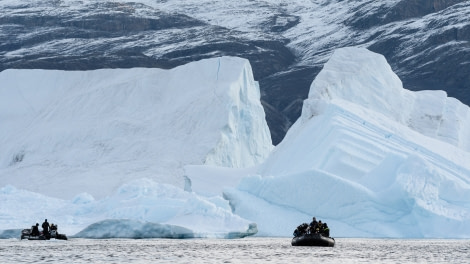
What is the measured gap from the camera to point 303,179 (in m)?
42.6

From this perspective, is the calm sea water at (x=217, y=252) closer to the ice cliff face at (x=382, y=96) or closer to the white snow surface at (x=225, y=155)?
the white snow surface at (x=225, y=155)

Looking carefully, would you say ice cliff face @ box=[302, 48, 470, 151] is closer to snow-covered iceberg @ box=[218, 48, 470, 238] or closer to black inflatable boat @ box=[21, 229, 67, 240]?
snow-covered iceberg @ box=[218, 48, 470, 238]

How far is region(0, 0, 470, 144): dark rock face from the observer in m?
139

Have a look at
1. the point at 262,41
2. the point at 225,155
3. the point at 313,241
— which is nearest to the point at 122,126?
the point at 225,155

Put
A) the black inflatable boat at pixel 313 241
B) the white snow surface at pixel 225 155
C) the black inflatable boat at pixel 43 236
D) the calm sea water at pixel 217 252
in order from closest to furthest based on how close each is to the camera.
Result: the calm sea water at pixel 217 252
the black inflatable boat at pixel 313 241
the black inflatable boat at pixel 43 236
the white snow surface at pixel 225 155

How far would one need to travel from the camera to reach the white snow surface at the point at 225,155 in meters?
41.7

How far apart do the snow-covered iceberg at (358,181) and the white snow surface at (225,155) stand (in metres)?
0.06

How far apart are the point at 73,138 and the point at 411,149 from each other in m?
25.0

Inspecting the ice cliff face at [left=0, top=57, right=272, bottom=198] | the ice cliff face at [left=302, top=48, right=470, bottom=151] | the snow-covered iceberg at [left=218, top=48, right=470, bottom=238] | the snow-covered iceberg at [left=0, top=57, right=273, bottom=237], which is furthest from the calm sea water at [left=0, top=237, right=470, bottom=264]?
the ice cliff face at [left=0, top=57, right=272, bottom=198]

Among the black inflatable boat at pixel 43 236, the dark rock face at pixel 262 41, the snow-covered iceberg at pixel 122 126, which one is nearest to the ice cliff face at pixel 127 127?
the snow-covered iceberg at pixel 122 126

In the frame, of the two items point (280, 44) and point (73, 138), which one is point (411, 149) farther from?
point (280, 44)

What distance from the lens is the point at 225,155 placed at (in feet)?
200

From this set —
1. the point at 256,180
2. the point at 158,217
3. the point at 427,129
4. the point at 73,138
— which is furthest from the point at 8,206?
the point at 427,129

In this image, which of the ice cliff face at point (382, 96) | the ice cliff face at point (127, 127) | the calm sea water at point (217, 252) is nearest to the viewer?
the calm sea water at point (217, 252)
